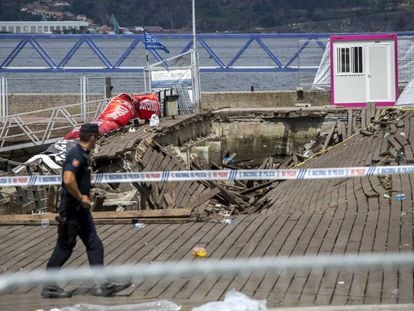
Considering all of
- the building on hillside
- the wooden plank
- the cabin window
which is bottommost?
the wooden plank

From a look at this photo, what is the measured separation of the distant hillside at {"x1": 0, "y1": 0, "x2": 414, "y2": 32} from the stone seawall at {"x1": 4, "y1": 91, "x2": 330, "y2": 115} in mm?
69946

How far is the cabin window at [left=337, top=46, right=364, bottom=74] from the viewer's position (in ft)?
102

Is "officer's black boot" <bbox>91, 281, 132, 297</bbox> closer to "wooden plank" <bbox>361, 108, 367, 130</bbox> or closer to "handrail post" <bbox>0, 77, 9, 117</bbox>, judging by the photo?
"wooden plank" <bbox>361, 108, 367, 130</bbox>

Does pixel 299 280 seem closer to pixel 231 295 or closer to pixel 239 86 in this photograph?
pixel 231 295

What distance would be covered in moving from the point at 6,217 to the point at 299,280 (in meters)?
5.43

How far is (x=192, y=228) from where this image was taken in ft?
41.9

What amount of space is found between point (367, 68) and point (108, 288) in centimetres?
2295

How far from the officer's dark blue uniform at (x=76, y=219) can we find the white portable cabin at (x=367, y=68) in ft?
73.6

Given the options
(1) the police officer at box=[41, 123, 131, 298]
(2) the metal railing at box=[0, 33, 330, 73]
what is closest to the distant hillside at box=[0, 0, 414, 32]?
(2) the metal railing at box=[0, 33, 330, 73]

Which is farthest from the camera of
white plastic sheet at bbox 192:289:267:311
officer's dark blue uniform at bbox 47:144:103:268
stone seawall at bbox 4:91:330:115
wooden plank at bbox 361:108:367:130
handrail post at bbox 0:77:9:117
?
stone seawall at bbox 4:91:330:115

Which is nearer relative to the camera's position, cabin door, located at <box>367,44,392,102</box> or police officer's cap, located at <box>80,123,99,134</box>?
police officer's cap, located at <box>80,123,99,134</box>

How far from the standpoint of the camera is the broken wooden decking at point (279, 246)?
30.6 ft

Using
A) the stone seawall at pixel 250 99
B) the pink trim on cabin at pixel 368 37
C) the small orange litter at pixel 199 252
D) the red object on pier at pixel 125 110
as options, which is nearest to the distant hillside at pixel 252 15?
the stone seawall at pixel 250 99

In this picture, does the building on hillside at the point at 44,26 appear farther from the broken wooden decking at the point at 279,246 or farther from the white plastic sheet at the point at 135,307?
the white plastic sheet at the point at 135,307
